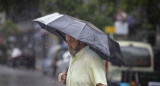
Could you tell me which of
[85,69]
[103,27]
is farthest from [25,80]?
[85,69]

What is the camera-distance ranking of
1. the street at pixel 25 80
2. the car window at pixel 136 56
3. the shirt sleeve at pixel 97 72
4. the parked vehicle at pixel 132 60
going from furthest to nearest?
Answer: 1. the street at pixel 25 80
2. the car window at pixel 136 56
3. the parked vehicle at pixel 132 60
4. the shirt sleeve at pixel 97 72

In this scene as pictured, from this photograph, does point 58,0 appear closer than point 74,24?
No

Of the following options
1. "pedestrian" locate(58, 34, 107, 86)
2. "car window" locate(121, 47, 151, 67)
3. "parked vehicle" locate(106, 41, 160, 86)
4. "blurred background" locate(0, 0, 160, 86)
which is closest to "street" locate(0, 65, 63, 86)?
"blurred background" locate(0, 0, 160, 86)

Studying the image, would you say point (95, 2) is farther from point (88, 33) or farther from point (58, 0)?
point (88, 33)

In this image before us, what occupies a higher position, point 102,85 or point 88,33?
point 88,33

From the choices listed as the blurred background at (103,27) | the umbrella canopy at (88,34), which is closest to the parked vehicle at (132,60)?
the blurred background at (103,27)

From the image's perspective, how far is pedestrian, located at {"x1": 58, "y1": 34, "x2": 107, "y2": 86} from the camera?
5.14 meters

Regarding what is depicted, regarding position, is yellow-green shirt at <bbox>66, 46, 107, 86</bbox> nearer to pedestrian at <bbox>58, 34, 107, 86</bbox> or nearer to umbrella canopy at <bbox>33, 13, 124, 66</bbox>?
pedestrian at <bbox>58, 34, 107, 86</bbox>

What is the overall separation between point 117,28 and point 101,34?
66.8 feet

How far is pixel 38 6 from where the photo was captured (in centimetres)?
1316

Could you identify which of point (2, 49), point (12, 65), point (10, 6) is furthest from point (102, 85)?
point (2, 49)

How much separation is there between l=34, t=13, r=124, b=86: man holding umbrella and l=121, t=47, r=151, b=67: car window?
8926mm

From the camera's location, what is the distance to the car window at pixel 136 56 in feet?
49.1

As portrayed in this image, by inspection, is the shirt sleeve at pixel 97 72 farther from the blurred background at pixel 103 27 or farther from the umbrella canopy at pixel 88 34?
the blurred background at pixel 103 27
